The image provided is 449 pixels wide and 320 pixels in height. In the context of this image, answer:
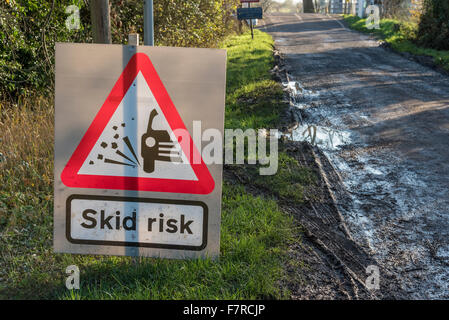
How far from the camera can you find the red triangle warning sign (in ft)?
9.49

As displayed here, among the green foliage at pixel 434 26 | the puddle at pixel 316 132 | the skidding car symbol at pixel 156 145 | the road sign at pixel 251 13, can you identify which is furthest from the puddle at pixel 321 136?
the road sign at pixel 251 13

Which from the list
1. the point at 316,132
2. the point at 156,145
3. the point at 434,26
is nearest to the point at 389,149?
the point at 316,132

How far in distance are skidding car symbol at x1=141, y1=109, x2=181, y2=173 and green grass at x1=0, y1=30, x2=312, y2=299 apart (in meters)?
0.80

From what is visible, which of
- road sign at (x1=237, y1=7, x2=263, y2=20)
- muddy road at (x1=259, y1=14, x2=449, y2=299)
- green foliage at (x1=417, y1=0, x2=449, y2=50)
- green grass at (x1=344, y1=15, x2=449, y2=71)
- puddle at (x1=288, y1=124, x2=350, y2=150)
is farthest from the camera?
road sign at (x1=237, y1=7, x2=263, y2=20)

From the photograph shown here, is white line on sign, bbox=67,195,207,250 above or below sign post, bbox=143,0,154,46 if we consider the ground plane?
below

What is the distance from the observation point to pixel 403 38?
1766 cm

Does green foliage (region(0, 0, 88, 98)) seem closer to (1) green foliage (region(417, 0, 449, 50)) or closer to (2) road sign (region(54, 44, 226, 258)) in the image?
(2) road sign (region(54, 44, 226, 258))

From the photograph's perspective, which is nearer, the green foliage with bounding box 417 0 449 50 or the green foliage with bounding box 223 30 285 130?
the green foliage with bounding box 223 30 285 130

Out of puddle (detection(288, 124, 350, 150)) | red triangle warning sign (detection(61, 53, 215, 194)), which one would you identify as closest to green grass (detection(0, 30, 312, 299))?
red triangle warning sign (detection(61, 53, 215, 194))

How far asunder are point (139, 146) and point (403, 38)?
17.1m

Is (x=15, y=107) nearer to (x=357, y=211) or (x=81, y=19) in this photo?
(x=81, y=19)

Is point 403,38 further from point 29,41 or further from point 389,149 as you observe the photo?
point 29,41

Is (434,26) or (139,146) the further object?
(434,26)

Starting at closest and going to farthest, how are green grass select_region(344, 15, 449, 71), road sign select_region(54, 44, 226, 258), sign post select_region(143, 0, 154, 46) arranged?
road sign select_region(54, 44, 226, 258)
sign post select_region(143, 0, 154, 46)
green grass select_region(344, 15, 449, 71)
